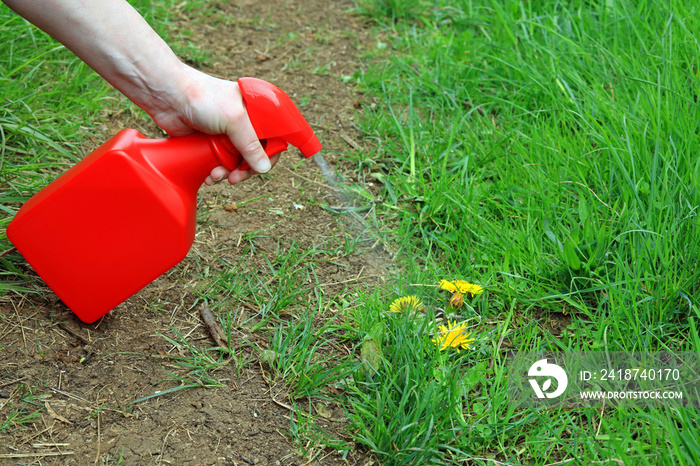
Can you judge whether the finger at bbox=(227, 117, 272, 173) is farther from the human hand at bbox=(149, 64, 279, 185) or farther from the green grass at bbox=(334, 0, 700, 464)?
the green grass at bbox=(334, 0, 700, 464)

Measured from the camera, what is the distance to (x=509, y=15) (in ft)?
9.16

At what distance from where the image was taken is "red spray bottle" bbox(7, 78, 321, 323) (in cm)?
147

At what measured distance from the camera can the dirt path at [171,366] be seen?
4.52ft

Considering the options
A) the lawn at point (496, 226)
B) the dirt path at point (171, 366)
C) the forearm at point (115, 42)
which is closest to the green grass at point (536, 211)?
the lawn at point (496, 226)

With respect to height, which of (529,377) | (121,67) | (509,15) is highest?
(121,67)

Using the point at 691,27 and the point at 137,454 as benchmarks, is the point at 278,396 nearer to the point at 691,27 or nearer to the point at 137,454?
the point at 137,454

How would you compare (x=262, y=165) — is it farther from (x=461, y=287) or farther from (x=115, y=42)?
(x=461, y=287)

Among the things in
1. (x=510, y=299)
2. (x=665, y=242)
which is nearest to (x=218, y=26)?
(x=510, y=299)

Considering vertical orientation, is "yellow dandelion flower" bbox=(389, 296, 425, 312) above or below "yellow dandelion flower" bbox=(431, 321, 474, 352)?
above

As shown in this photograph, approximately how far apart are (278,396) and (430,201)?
3.06 ft

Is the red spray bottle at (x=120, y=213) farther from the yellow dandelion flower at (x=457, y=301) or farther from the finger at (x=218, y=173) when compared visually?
the yellow dandelion flower at (x=457, y=301)

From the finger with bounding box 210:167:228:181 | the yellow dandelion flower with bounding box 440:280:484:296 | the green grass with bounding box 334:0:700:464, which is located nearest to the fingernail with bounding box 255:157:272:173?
the finger with bounding box 210:167:228:181

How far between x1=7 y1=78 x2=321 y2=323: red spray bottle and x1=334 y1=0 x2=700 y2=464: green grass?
0.61m

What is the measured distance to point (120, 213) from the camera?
149cm
